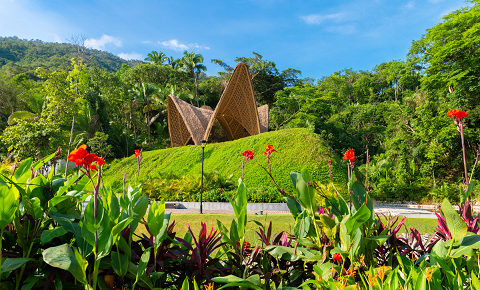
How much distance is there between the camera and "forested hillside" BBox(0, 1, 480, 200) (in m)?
10.1

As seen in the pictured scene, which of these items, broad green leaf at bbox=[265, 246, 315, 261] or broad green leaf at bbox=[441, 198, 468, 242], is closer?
broad green leaf at bbox=[441, 198, 468, 242]

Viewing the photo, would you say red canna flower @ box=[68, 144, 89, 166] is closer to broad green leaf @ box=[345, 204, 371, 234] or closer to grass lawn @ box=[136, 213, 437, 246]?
broad green leaf @ box=[345, 204, 371, 234]

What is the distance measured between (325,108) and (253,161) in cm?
1092

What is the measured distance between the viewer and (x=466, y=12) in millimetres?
11023

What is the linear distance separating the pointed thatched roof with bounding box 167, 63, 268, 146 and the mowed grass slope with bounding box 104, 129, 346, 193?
2.47 m

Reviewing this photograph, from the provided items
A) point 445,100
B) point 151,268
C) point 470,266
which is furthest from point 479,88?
point 151,268

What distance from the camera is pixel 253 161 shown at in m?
11.1

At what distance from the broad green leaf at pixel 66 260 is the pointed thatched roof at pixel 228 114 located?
43.8ft

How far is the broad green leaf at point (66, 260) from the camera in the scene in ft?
3.45

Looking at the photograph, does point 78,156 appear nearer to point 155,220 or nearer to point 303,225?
point 155,220

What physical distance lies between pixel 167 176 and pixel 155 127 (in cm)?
1594

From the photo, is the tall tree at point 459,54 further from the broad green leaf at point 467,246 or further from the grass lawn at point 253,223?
the broad green leaf at point 467,246

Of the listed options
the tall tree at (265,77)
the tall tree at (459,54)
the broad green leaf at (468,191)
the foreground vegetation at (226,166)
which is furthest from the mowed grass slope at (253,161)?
the tall tree at (265,77)

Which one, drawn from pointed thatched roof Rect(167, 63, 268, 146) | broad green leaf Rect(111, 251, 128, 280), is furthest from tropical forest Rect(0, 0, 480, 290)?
pointed thatched roof Rect(167, 63, 268, 146)
